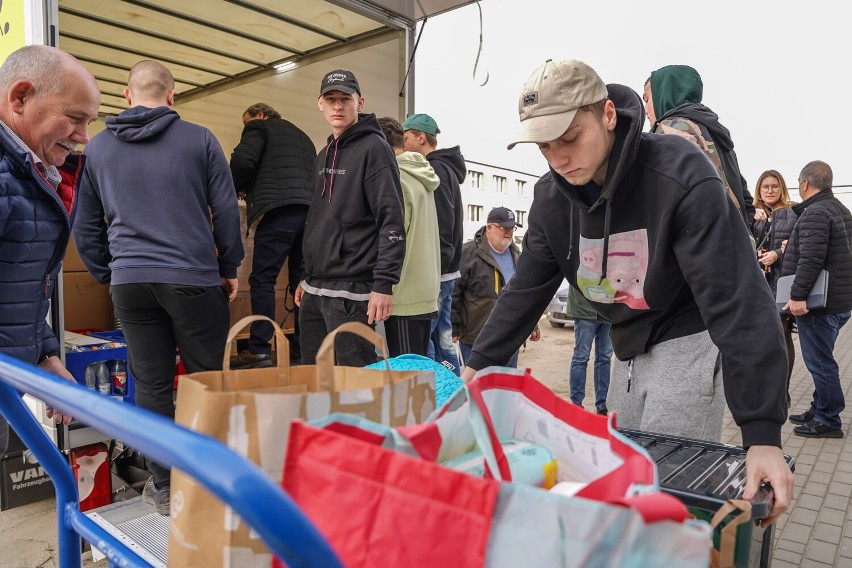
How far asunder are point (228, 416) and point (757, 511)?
2.98 ft

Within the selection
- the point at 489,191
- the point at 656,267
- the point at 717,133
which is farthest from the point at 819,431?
the point at 489,191

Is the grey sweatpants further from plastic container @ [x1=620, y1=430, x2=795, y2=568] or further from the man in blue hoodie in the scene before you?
the man in blue hoodie

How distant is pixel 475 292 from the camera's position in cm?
500

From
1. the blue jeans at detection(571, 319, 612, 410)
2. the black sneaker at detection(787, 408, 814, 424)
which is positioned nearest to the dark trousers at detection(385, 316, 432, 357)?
the blue jeans at detection(571, 319, 612, 410)

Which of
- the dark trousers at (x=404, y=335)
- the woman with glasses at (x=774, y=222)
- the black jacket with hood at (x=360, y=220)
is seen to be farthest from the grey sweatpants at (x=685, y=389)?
the woman with glasses at (x=774, y=222)

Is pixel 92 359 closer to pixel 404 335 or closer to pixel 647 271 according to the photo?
pixel 404 335

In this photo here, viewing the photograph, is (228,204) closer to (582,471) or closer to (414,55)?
(582,471)

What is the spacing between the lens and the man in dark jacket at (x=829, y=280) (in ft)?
15.3

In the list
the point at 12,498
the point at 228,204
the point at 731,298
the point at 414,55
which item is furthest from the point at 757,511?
the point at 414,55

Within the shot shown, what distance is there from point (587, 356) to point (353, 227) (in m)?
2.64

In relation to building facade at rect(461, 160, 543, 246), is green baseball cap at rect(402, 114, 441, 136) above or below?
below

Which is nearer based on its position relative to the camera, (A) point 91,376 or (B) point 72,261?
(A) point 91,376

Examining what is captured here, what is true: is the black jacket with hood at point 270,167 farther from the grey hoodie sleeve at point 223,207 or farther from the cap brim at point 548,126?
the cap brim at point 548,126

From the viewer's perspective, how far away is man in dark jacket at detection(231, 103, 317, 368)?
4.18m
